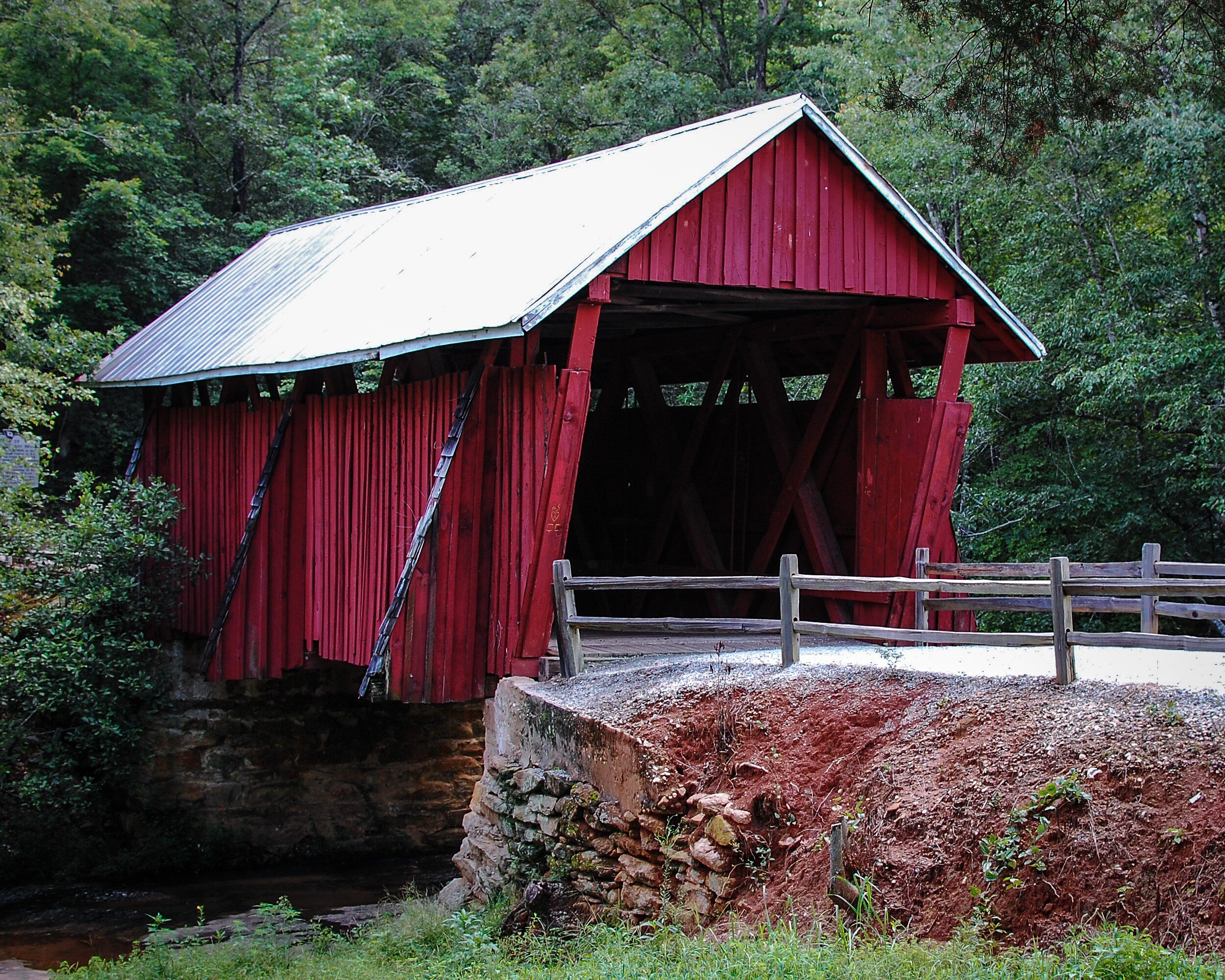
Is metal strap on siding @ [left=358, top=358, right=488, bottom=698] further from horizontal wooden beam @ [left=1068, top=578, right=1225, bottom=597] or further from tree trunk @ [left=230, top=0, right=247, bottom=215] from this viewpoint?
tree trunk @ [left=230, top=0, right=247, bottom=215]

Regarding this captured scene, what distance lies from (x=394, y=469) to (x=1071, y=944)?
6.95 metres

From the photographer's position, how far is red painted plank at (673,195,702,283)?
9.41 metres

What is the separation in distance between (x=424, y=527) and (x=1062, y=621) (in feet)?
15.5

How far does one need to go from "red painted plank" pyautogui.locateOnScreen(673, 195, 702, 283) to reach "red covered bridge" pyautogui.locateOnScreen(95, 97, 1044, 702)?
0.02 metres

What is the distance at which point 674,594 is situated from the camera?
14.0 m

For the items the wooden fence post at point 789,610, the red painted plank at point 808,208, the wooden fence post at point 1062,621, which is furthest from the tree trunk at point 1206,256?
the wooden fence post at point 1062,621

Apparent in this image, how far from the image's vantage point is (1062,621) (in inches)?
261

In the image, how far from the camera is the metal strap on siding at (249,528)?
12.6m

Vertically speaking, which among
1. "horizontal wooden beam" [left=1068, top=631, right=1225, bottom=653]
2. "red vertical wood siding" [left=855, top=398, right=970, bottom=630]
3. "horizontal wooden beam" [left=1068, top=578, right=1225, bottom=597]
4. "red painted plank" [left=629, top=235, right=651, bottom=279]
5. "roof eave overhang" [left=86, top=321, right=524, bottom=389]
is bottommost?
Answer: "horizontal wooden beam" [left=1068, top=631, right=1225, bottom=653]

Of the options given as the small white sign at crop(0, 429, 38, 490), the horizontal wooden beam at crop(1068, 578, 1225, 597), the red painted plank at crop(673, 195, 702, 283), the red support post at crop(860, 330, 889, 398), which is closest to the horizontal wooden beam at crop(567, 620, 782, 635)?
the horizontal wooden beam at crop(1068, 578, 1225, 597)

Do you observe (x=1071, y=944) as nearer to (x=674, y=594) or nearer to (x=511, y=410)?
(x=511, y=410)

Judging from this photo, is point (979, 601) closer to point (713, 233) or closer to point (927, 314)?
point (927, 314)

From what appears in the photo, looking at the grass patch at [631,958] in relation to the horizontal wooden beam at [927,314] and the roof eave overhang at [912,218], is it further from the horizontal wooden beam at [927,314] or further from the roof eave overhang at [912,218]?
the roof eave overhang at [912,218]

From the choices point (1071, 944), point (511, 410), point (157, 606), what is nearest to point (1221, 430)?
point (511, 410)
